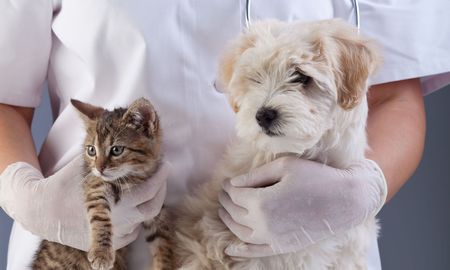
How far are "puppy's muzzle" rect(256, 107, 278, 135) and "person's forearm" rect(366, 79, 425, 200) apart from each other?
0.38m

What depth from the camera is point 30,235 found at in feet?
4.26

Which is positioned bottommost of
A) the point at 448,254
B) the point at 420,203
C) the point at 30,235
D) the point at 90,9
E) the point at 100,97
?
the point at 448,254

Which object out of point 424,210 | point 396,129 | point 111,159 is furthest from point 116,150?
point 424,210

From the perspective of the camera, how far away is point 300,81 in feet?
3.18

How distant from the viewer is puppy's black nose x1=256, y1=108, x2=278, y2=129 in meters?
0.95

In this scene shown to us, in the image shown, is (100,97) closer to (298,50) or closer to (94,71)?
(94,71)

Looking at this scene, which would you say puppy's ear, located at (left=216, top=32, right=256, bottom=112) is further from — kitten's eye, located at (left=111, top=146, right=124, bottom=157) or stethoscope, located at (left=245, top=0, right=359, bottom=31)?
kitten's eye, located at (left=111, top=146, right=124, bottom=157)

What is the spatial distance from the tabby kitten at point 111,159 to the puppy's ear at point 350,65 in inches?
12.3

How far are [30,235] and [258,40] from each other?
0.66 m

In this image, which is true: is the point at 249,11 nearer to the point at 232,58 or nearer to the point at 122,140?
the point at 232,58

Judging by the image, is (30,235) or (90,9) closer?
(90,9)

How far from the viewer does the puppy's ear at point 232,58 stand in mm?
1038

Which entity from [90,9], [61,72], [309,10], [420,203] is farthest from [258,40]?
[420,203]

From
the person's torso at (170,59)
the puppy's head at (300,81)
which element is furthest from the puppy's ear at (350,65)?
the person's torso at (170,59)
